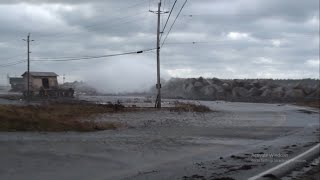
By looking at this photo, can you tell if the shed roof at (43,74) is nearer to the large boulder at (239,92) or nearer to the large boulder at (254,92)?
the large boulder at (239,92)

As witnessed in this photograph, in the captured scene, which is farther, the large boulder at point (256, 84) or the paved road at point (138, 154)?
the large boulder at point (256, 84)

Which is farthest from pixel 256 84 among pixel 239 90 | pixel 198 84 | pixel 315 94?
pixel 315 94

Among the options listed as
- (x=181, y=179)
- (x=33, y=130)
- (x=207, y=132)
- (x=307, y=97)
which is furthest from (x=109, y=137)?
(x=307, y=97)

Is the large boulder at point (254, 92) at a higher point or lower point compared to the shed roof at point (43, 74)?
lower

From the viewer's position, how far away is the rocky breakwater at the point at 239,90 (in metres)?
101

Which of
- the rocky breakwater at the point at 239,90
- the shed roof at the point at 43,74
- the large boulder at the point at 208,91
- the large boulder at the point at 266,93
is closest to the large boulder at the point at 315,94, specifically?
the rocky breakwater at the point at 239,90

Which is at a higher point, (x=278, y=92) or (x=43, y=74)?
(x=43, y=74)

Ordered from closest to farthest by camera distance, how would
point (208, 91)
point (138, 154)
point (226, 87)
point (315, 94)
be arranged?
point (138, 154)
point (315, 94)
point (208, 91)
point (226, 87)

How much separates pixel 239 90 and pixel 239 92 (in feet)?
4.17

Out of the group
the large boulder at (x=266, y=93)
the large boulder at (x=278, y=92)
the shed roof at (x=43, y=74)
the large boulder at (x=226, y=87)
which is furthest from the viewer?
the large boulder at (x=226, y=87)

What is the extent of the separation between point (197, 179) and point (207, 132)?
46.7ft

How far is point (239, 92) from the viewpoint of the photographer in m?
109

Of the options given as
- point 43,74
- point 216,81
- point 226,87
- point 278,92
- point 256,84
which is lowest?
point 278,92

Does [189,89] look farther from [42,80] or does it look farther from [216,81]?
[42,80]
